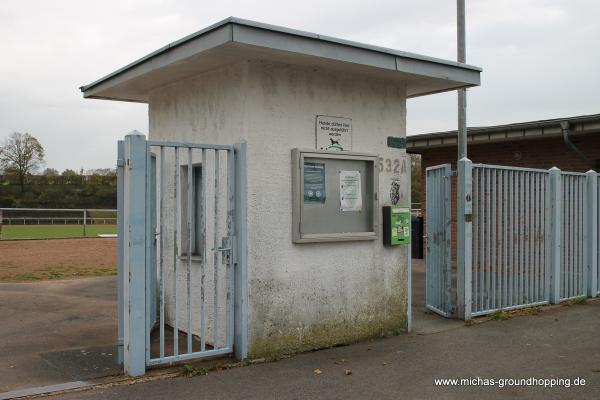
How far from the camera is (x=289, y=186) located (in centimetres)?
682

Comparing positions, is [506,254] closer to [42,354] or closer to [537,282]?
[537,282]

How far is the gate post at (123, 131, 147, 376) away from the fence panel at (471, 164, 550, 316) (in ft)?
15.4

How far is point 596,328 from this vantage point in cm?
820

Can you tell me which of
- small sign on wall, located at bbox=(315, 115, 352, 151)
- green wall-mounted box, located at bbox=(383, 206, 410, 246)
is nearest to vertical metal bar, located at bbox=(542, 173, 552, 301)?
green wall-mounted box, located at bbox=(383, 206, 410, 246)

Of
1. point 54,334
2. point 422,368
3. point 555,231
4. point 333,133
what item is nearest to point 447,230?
point 555,231

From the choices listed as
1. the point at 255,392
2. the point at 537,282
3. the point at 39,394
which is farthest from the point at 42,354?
the point at 537,282

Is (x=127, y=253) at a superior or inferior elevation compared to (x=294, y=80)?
inferior

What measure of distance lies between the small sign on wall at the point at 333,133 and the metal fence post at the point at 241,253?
1023 millimetres

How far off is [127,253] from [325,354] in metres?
2.40

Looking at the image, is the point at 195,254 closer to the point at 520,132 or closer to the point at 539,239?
the point at 539,239

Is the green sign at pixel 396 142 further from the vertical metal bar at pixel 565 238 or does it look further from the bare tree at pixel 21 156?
the bare tree at pixel 21 156

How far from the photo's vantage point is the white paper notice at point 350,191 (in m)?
7.31

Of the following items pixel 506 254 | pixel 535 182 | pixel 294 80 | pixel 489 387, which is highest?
pixel 294 80

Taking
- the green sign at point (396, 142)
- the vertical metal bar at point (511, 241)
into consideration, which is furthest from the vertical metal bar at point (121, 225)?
the vertical metal bar at point (511, 241)
